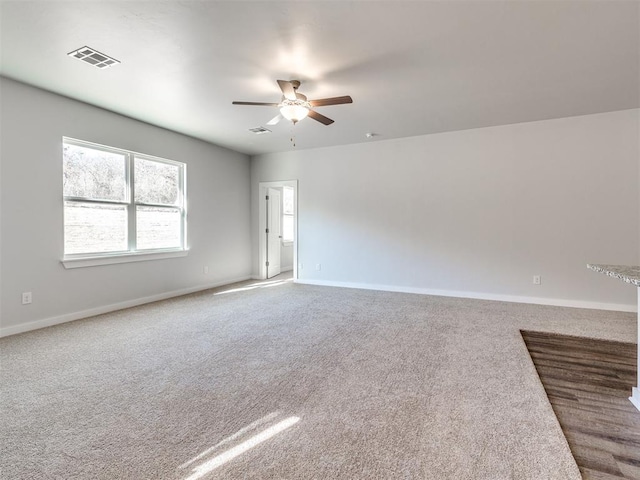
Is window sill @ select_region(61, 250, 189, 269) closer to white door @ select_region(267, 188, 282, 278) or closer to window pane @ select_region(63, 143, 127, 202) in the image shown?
window pane @ select_region(63, 143, 127, 202)

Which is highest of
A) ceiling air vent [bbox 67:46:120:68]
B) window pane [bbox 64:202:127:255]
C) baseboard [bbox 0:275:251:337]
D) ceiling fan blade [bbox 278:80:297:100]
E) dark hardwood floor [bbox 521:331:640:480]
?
ceiling air vent [bbox 67:46:120:68]

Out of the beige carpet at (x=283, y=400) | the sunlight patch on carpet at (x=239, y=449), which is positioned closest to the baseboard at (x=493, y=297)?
the beige carpet at (x=283, y=400)

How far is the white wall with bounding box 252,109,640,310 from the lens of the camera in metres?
4.18

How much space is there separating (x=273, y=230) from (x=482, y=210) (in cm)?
421

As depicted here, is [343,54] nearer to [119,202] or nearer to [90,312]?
[119,202]

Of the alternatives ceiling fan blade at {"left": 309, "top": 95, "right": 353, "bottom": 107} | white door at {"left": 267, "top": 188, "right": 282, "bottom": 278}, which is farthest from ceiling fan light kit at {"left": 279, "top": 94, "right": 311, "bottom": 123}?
white door at {"left": 267, "top": 188, "right": 282, "bottom": 278}

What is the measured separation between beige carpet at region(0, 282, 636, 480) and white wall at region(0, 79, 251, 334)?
386mm

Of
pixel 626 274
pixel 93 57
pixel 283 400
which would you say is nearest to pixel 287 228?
pixel 93 57

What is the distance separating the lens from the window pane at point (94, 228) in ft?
12.4

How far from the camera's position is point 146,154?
15.2 feet

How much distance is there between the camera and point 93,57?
2734 mm

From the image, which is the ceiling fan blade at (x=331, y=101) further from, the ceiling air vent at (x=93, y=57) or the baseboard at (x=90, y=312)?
the baseboard at (x=90, y=312)

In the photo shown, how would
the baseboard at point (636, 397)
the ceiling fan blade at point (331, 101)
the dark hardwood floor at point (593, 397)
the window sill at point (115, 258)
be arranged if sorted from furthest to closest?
the window sill at point (115, 258), the ceiling fan blade at point (331, 101), the baseboard at point (636, 397), the dark hardwood floor at point (593, 397)

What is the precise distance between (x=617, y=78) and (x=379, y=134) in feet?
9.29
